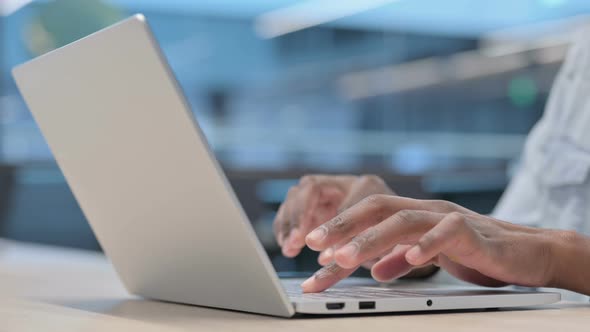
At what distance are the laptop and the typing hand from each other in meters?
0.03

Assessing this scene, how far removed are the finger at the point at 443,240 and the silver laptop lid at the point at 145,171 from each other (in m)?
0.12

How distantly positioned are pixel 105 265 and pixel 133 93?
84cm

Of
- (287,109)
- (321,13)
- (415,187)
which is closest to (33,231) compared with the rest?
(415,187)

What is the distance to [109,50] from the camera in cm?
63

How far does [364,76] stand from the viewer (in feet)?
25.3

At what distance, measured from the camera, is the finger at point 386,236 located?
26.4 inches

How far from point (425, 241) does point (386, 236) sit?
0.04 meters

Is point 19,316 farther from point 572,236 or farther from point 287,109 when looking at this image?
point 287,109

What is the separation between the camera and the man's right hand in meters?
1.11

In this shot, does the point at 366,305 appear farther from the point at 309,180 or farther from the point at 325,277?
the point at 309,180

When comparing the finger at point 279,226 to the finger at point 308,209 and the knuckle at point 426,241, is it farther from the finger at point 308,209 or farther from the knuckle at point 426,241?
the knuckle at point 426,241

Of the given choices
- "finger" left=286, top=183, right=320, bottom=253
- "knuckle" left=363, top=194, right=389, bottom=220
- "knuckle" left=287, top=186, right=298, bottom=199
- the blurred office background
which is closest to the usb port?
"knuckle" left=363, top=194, right=389, bottom=220

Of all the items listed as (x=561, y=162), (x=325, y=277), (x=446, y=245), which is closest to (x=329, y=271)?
(x=325, y=277)

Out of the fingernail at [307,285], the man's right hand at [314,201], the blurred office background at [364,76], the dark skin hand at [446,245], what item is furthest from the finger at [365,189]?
the blurred office background at [364,76]
